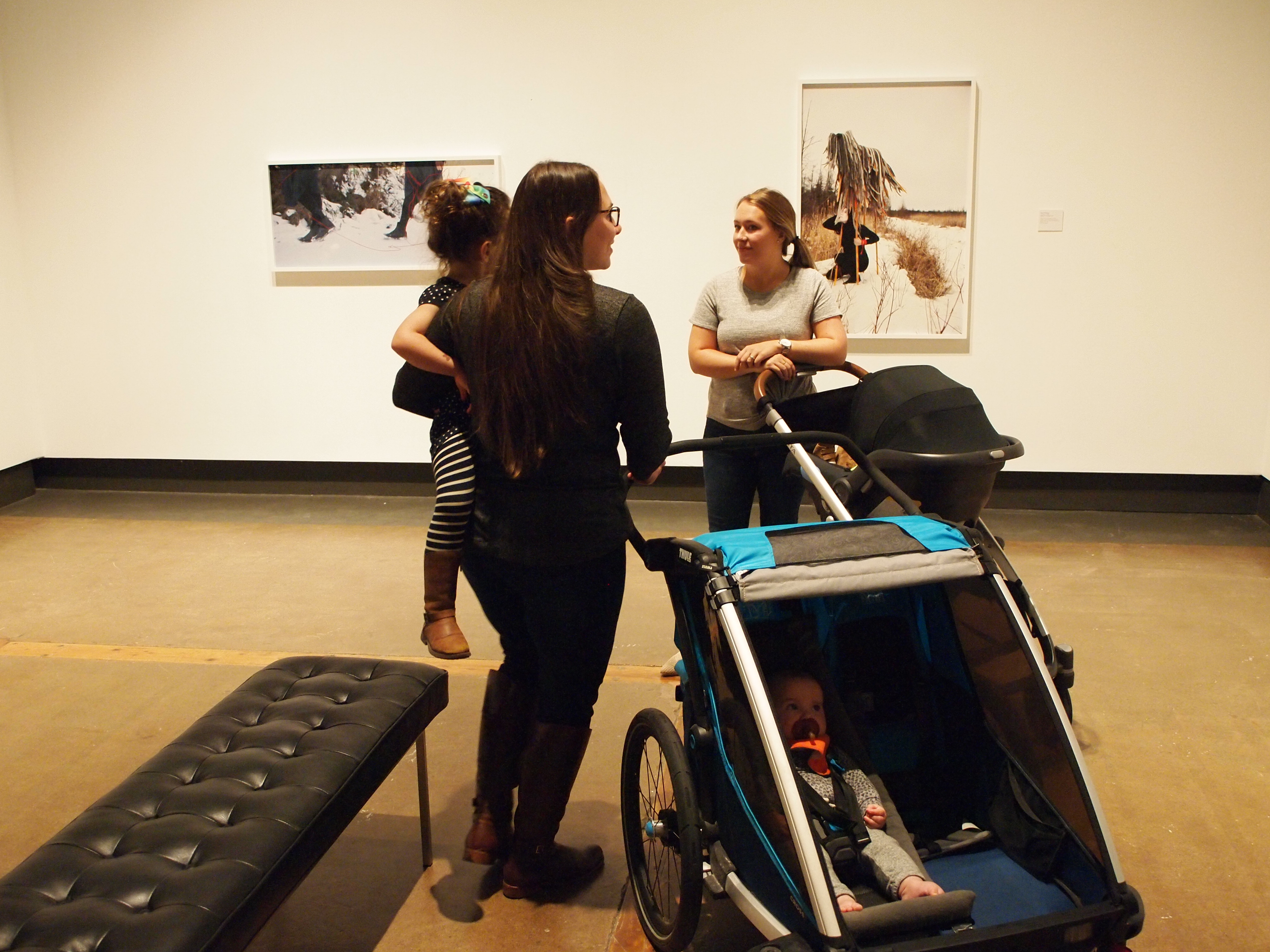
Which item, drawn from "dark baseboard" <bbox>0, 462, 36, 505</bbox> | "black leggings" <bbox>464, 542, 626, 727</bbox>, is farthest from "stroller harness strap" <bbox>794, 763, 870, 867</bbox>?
"dark baseboard" <bbox>0, 462, 36, 505</bbox>

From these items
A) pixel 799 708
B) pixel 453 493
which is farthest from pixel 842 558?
pixel 453 493

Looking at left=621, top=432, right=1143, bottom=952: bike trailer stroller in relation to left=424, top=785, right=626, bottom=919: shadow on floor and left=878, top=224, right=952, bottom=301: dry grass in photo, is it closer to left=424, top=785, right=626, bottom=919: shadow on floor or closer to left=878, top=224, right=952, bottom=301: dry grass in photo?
left=424, top=785, right=626, bottom=919: shadow on floor

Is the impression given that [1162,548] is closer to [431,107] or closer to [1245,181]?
[1245,181]

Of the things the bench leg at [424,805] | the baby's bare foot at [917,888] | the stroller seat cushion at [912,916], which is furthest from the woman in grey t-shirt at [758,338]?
the stroller seat cushion at [912,916]

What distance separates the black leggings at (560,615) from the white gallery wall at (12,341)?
477 centimetres

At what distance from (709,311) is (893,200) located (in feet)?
7.64

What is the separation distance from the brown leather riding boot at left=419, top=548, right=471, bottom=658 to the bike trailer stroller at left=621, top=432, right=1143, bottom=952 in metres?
0.41

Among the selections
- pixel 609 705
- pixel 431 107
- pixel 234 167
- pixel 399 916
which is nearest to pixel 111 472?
pixel 234 167

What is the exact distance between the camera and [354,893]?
2.31m

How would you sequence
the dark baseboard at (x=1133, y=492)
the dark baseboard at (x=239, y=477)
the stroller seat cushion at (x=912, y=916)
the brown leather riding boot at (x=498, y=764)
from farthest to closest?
the dark baseboard at (x=239, y=477) < the dark baseboard at (x=1133, y=492) < the brown leather riding boot at (x=498, y=764) < the stroller seat cushion at (x=912, y=916)

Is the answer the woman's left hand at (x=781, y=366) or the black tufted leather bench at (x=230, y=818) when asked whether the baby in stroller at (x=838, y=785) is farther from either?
the woman's left hand at (x=781, y=366)

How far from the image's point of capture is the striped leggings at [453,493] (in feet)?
6.77

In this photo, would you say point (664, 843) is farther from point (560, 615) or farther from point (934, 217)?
point (934, 217)

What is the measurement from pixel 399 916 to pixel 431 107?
4.25m
